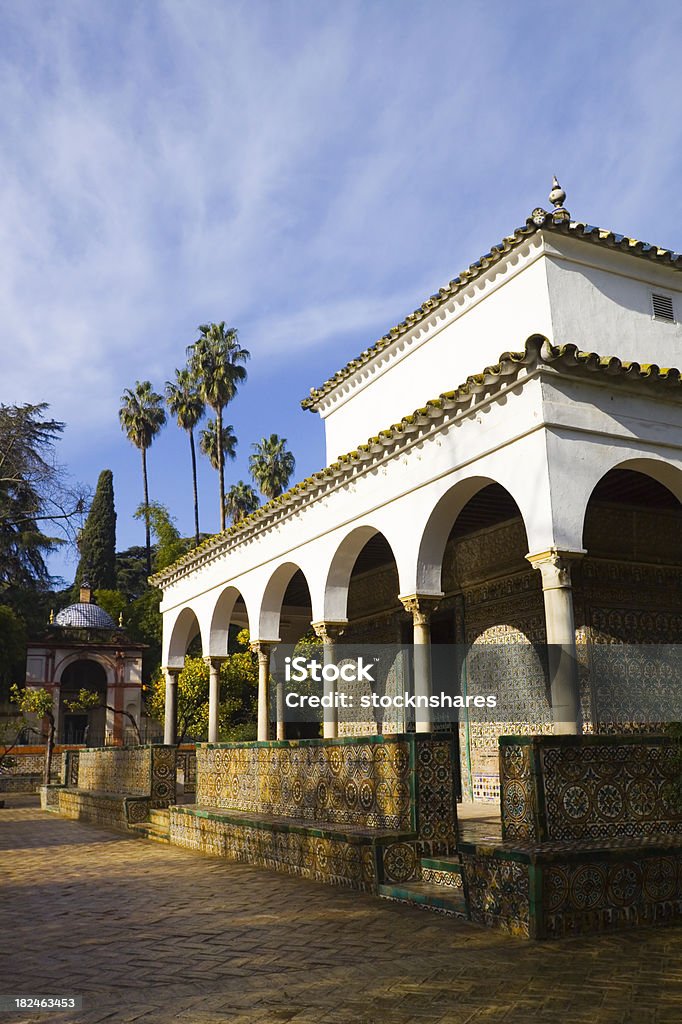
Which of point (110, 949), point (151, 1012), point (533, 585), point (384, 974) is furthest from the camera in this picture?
point (533, 585)

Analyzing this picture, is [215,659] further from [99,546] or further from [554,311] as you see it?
[99,546]

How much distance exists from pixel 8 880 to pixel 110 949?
4.03m

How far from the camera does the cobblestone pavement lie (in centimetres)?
389

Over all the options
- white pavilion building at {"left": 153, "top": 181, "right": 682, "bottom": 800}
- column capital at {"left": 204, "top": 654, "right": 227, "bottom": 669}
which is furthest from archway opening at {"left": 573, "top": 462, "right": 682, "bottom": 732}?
column capital at {"left": 204, "top": 654, "right": 227, "bottom": 669}

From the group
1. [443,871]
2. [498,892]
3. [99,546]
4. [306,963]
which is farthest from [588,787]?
[99,546]

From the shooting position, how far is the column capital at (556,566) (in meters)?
7.92

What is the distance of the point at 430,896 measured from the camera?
6168 millimetres

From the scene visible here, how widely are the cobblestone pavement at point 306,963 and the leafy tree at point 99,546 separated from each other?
147ft

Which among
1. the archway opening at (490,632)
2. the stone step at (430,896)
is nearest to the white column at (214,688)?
the archway opening at (490,632)

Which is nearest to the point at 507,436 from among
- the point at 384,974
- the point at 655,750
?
the point at 655,750

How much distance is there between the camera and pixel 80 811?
17.0 m

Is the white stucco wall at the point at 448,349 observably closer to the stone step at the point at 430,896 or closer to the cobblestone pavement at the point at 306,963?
the stone step at the point at 430,896

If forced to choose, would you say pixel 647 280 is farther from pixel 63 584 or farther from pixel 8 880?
pixel 63 584

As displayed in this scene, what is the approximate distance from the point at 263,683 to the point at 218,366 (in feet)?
104
